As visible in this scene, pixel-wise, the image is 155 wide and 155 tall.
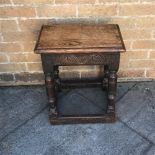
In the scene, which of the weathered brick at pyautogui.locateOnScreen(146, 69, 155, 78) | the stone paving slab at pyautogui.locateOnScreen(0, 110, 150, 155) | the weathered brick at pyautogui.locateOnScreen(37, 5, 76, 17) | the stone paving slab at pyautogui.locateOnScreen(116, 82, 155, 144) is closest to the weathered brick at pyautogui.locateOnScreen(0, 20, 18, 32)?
the weathered brick at pyautogui.locateOnScreen(37, 5, 76, 17)

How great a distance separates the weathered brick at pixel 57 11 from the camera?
2268 millimetres

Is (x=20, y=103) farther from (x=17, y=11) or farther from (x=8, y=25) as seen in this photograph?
(x=17, y=11)

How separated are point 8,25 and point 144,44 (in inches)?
48.7

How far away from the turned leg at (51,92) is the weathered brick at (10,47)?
23.8 inches

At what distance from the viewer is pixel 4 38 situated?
243cm

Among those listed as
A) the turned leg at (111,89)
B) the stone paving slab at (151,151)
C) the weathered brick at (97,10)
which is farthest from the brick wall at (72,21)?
the stone paving slab at (151,151)

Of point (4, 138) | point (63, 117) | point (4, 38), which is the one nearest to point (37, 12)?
point (4, 38)

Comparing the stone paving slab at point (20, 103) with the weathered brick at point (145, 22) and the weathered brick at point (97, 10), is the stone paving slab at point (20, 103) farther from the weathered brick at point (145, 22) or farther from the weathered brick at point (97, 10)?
the weathered brick at point (97, 10)

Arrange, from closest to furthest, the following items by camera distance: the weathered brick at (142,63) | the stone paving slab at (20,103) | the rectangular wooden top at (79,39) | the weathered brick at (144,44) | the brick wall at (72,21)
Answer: the rectangular wooden top at (79,39) < the brick wall at (72,21) < the stone paving slab at (20,103) < the weathered brick at (144,44) < the weathered brick at (142,63)

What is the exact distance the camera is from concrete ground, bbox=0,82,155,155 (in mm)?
2109

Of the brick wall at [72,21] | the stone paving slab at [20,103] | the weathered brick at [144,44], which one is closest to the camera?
the brick wall at [72,21]

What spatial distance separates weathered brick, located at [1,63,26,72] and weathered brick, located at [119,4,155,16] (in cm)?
107

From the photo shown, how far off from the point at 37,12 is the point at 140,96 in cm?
123

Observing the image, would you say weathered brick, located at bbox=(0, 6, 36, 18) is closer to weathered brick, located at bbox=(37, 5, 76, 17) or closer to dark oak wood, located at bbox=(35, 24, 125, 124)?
Result: weathered brick, located at bbox=(37, 5, 76, 17)
